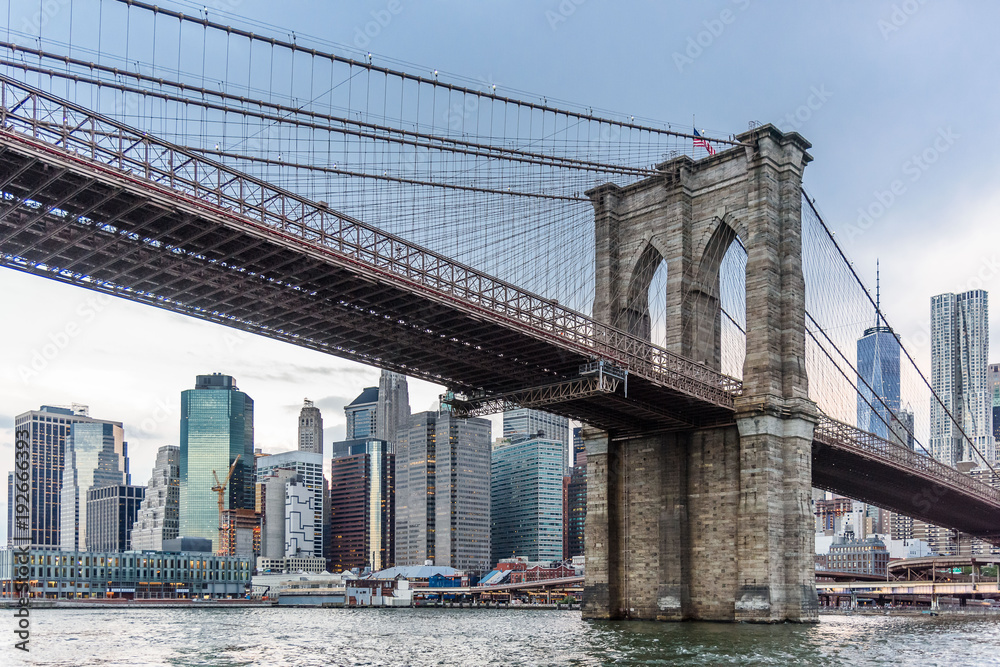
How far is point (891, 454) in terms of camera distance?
7881 cm

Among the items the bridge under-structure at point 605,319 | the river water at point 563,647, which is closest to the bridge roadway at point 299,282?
the bridge under-structure at point 605,319

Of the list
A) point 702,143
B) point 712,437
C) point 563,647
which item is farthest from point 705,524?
point 702,143

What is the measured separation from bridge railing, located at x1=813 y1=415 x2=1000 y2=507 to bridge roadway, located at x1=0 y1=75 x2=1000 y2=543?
2728 millimetres

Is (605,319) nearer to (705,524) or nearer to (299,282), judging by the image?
(705,524)

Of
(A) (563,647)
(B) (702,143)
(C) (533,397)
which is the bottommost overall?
(A) (563,647)

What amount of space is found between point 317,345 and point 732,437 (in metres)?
23.6

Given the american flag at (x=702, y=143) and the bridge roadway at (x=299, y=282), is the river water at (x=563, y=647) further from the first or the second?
the american flag at (x=702, y=143)

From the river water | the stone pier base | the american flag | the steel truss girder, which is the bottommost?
the river water

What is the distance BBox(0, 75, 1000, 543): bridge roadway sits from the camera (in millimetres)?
34844

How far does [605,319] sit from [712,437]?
9.85 meters

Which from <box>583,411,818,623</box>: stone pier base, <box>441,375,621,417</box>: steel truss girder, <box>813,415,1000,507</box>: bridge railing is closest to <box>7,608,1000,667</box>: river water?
<box>583,411,818,623</box>: stone pier base

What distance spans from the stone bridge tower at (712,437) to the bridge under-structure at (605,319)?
112 mm

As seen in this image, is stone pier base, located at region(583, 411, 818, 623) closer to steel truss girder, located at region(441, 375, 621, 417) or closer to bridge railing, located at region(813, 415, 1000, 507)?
bridge railing, located at region(813, 415, 1000, 507)

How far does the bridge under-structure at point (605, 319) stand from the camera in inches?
1452
